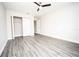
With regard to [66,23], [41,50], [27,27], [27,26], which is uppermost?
[66,23]

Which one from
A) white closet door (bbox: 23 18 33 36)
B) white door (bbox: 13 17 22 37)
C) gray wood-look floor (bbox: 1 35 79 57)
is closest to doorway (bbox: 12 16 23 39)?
white door (bbox: 13 17 22 37)

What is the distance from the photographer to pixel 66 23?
5.45m

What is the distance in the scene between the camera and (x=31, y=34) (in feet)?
27.0

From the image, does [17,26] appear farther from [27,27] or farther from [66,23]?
[66,23]

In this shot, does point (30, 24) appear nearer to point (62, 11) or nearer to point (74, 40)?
point (62, 11)

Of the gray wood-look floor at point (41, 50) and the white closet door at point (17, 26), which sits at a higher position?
the white closet door at point (17, 26)

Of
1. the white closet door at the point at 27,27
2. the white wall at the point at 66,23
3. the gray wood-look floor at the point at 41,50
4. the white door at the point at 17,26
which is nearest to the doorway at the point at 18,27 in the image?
the white door at the point at 17,26

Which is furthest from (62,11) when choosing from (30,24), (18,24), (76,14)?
(18,24)

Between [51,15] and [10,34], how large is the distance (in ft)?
14.5

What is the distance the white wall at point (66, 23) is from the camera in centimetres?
476

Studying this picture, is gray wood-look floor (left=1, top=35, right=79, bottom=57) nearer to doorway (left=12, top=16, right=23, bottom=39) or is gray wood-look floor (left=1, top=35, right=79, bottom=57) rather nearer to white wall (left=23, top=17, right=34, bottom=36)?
doorway (left=12, top=16, right=23, bottom=39)

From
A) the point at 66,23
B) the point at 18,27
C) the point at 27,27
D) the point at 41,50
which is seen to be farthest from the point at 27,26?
the point at 41,50

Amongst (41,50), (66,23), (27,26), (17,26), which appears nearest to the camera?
(41,50)

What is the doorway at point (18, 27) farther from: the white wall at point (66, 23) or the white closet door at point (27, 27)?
the white wall at point (66, 23)
